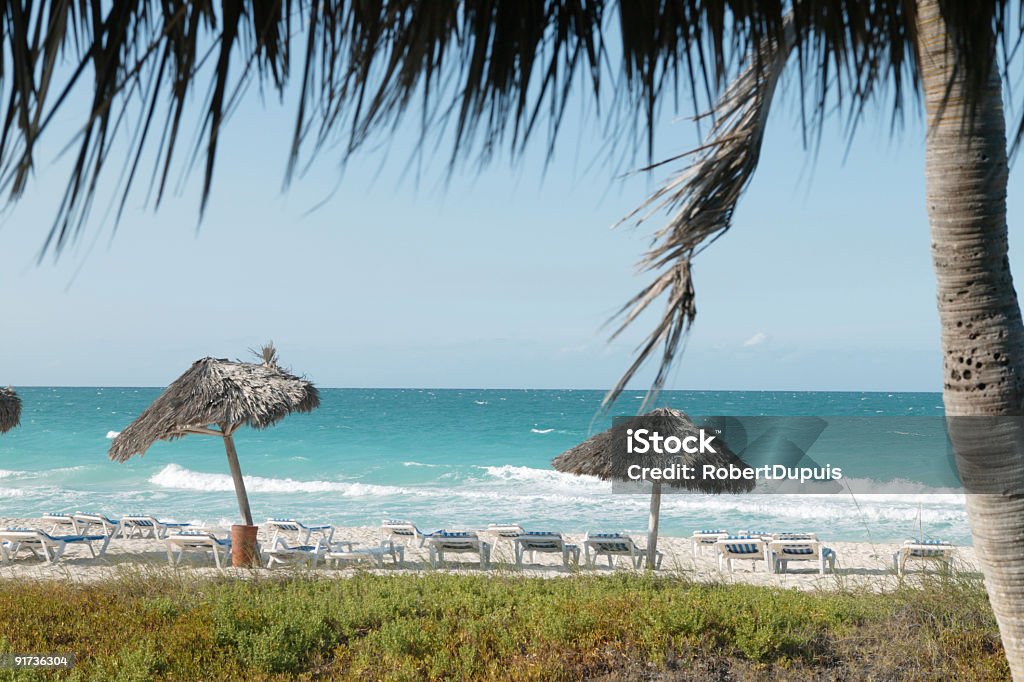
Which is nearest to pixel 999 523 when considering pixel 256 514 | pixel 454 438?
pixel 256 514

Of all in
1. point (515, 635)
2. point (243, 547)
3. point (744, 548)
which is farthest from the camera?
point (744, 548)

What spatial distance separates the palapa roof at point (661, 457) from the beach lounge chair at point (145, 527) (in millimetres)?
8341

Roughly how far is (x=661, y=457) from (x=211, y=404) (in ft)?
20.4

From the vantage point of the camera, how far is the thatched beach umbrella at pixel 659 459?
11.9 metres

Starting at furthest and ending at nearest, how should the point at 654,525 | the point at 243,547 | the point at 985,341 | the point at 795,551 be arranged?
the point at 795,551 → the point at 654,525 → the point at 243,547 → the point at 985,341

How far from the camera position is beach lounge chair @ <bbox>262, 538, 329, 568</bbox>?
1180 centimetres

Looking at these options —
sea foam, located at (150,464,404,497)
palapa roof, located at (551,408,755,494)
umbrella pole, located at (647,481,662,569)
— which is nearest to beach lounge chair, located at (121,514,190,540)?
palapa roof, located at (551,408,755,494)

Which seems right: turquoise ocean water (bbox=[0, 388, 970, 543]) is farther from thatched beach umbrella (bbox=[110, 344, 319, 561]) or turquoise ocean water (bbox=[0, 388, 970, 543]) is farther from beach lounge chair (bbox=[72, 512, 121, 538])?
thatched beach umbrella (bbox=[110, 344, 319, 561])

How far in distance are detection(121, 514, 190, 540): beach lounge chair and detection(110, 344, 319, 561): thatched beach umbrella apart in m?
4.33

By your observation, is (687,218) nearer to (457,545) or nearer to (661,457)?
(661,457)

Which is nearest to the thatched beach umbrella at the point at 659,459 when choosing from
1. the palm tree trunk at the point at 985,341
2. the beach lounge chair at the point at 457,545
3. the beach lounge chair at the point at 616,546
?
the beach lounge chair at the point at 616,546

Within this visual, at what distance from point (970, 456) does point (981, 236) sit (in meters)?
0.90

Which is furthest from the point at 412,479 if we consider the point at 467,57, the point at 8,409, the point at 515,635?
the point at 467,57

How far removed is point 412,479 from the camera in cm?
3706
